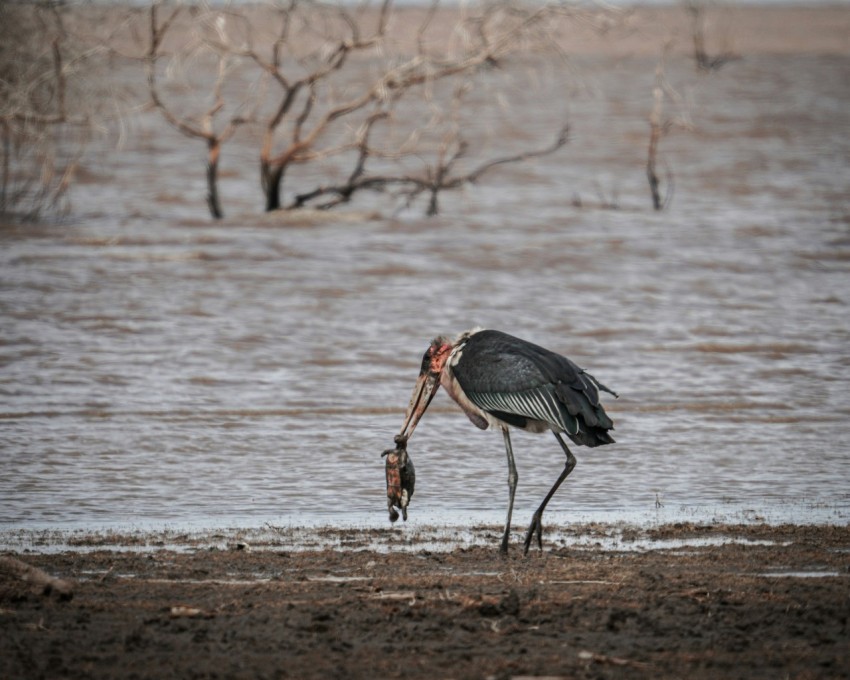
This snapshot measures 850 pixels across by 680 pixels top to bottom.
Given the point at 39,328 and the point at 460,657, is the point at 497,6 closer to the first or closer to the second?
the point at 39,328

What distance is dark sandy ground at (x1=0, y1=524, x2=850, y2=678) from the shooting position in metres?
4.43

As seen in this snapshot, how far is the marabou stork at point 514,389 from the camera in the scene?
620 centimetres

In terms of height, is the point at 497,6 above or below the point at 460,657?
above

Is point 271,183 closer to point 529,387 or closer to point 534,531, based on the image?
point 529,387

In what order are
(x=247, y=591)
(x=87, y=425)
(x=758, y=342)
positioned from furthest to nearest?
(x=758, y=342), (x=87, y=425), (x=247, y=591)

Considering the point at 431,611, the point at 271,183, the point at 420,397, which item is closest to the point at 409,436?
the point at 420,397

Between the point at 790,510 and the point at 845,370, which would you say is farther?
the point at 845,370

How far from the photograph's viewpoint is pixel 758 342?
12.3 m

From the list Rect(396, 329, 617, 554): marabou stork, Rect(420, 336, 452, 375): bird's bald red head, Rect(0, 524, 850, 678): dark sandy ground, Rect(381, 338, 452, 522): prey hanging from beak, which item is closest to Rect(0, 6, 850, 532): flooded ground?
Rect(381, 338, 452, 522): prey hanging from beak

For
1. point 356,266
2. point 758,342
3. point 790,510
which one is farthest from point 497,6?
point 790,510

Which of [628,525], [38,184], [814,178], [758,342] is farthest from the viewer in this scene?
[814,178]

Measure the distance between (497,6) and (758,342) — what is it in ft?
20.7

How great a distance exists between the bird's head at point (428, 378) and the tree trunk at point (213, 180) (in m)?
11.5

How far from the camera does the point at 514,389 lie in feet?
20.9
